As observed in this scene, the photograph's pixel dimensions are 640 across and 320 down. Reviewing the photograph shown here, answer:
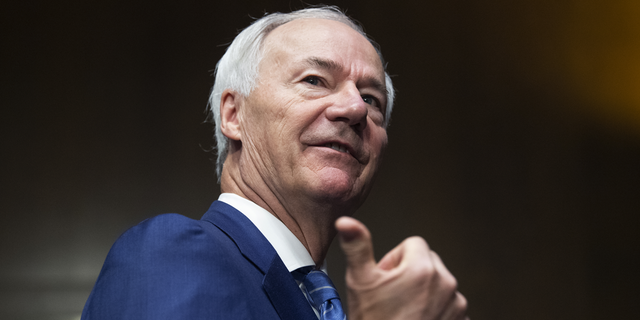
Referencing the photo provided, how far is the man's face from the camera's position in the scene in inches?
34.9

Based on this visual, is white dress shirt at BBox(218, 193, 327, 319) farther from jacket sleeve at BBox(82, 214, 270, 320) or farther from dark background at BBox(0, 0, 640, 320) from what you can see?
dark background at BBox(0, 0, 640, 320)

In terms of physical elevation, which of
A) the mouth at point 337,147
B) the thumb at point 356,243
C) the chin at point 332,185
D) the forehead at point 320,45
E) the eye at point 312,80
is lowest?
the chin at point 332,185

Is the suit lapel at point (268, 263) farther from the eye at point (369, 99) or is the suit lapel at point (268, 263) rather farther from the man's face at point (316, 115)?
the eye at point (369, 99)

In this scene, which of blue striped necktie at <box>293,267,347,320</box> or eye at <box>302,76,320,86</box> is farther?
eye at <box>302,76,320,86</box>

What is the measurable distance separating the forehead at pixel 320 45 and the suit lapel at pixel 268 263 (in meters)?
0.31

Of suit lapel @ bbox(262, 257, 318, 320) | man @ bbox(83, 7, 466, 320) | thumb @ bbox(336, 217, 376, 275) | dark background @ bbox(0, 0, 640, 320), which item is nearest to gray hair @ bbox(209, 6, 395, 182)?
man @ bbox(83, 7, 466, 320)

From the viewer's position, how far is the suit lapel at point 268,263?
2.39ft

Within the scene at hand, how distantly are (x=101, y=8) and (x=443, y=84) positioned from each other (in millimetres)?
1607

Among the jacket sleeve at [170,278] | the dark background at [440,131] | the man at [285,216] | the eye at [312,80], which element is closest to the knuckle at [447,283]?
the man at [285,216]

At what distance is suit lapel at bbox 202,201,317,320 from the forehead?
0.31 meters

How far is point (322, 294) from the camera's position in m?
0.80

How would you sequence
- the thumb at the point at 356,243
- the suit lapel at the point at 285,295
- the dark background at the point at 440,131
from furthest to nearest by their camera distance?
the dark background at the point at 440,131 → the suit lapel at the point at 285,295 → the thumb at the point at 356,243

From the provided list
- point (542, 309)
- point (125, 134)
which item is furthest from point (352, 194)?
point (542, 309)

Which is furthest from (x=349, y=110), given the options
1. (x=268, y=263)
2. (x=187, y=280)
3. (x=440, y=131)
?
(x=440, y=131)
